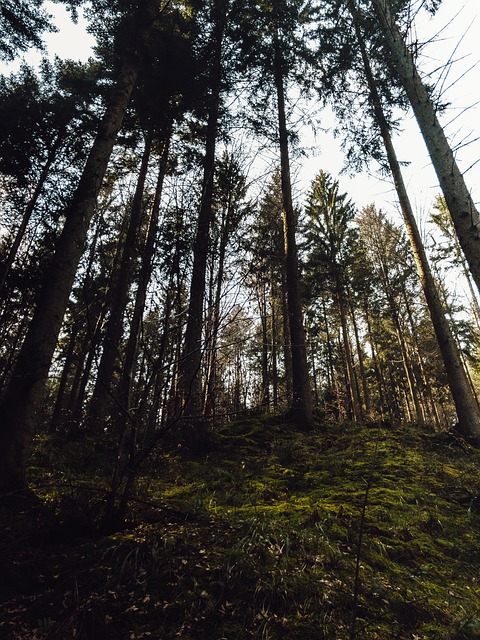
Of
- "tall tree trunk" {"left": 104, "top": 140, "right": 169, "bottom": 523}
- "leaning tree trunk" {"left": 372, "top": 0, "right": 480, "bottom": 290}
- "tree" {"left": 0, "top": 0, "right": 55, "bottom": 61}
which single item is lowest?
"tall tree trunk" {"left": 104, "top": 140, "right": 169, "bottom": 523}

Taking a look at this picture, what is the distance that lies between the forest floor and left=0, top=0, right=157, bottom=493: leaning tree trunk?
719 millimetres

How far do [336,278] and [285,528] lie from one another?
40.1 feet

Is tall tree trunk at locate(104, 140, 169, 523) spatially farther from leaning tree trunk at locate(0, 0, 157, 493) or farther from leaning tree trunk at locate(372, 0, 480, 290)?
leaning tree trunk at locate(372, 0, 480, 290)

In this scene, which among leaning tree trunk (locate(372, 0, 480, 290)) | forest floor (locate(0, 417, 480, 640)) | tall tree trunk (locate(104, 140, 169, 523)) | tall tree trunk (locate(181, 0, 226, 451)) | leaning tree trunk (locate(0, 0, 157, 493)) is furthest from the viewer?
tall tree trunk (locate(181, 0, 226, 451))

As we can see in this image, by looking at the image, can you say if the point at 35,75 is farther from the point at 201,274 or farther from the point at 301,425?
the point at 301,425

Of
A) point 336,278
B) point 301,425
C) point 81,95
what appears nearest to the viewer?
point 301,425

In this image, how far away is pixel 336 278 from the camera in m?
14.0

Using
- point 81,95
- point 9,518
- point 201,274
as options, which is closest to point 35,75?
point 81,95

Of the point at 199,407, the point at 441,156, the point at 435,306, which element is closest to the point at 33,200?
the point at 199,407

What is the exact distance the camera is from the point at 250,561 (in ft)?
8.02

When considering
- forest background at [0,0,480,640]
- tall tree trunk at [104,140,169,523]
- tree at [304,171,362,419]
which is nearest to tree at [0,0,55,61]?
forest background at [0,0,480,640]

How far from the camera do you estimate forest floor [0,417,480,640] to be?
1.92 metres

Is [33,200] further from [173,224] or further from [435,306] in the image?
[435,306]

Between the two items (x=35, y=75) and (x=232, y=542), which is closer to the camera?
(x=232, y=542)
